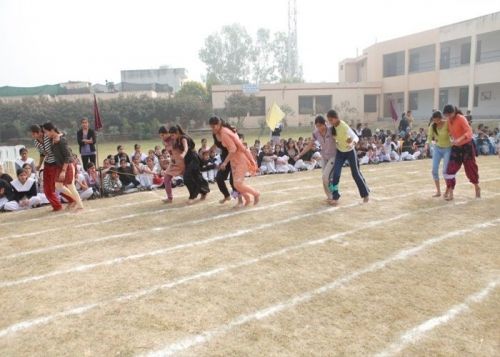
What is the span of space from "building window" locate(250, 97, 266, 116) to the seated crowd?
2244 cm

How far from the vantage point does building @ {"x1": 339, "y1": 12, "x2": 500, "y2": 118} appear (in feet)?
96.9

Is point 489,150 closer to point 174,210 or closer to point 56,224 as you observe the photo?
point 174,210

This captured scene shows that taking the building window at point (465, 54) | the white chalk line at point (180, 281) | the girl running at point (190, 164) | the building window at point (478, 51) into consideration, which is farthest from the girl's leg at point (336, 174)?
the building window at point (465, 54)

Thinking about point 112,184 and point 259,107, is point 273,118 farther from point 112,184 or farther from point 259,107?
point 259,107

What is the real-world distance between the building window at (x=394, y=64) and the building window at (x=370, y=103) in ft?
7.15

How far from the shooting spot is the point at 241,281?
4.36m

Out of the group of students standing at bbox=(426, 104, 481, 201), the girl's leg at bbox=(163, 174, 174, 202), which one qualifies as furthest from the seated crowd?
the girl's leg at bbox=(163, 174, 174, 202)

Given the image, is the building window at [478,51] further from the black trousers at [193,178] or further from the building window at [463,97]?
the black trousers at [193,178]

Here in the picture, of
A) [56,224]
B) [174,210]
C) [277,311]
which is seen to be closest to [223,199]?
[174,210]

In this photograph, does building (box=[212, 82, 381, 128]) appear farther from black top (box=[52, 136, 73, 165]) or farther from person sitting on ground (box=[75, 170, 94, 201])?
black top (box=[52, 136, 73, 165])

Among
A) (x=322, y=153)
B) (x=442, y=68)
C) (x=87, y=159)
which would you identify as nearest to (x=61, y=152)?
(x=87, y=159)

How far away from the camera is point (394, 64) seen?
125ft

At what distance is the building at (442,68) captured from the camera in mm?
29531

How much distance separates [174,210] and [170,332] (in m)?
4.38
